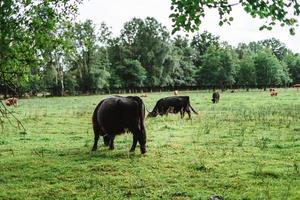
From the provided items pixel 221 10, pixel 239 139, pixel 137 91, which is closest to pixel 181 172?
pixel 221 10

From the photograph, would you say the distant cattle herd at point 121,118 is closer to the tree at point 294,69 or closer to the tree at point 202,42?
the tree at point 294,69

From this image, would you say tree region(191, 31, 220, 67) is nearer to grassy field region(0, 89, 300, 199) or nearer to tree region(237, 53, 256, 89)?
tree region(237, 53, 256, 89)

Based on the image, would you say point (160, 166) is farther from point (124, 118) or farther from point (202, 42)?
point (202, 42)

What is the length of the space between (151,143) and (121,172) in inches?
182

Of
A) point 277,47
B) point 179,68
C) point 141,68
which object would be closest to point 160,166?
point 141,68

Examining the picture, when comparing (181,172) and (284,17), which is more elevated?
(284,17)

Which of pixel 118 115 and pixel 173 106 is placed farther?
pixel 173 106

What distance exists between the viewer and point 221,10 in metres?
9.68

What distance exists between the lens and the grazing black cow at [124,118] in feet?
44.4

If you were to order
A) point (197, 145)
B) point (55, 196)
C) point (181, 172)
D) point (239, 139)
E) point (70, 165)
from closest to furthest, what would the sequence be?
point (55, 196) → point (181, 172) → point (70, 165) → point (197, 145) → point (239, 139)

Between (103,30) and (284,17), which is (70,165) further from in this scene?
(103,30)

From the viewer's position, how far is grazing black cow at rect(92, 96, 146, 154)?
1352cm

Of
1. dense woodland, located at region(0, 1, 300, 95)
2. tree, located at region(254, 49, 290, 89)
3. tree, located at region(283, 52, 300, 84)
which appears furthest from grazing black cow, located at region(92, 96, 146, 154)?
tree, located at region(283, 52, 300, 84)

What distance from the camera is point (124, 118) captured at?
536 inches
